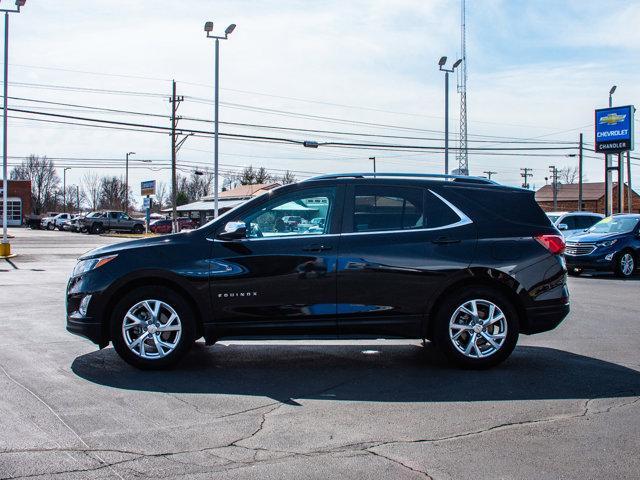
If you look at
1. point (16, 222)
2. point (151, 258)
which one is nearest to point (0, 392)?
point (151, 258)

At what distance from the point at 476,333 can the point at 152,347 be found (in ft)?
10.1

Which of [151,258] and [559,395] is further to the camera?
[151,258]

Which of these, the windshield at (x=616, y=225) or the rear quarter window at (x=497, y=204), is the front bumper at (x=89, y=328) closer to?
the rear quarter window at (x=497, y=204)

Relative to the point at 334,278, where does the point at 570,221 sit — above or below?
above

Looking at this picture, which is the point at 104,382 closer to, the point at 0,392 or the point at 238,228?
the point at 0,392

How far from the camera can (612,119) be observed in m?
40.2

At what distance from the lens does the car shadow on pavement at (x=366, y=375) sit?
594cm

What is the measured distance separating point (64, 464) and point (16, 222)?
269 ft

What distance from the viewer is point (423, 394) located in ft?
19.4

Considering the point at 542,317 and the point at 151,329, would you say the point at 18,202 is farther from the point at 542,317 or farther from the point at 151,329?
the point at 542,317

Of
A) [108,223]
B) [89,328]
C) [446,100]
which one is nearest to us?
[89,328]

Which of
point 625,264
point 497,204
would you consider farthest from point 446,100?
point 497,204

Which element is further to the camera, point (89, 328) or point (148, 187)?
point (148, 187)

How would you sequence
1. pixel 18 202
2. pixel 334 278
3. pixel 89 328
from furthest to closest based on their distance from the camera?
1. pixel 18 202
2. pixel 89 328
3. pixel 334 278
